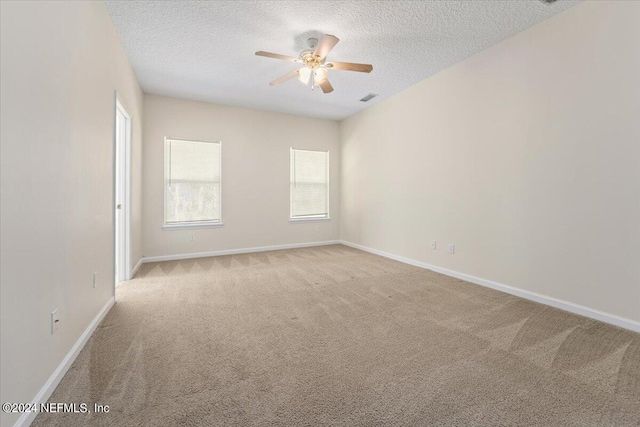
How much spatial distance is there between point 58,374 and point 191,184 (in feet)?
12.6

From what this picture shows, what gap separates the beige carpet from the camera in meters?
1.41

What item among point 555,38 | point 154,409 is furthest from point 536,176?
point 154,409

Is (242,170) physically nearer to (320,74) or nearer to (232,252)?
(232,252)

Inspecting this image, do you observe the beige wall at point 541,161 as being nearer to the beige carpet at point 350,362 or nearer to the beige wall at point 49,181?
the beige carpet at point 350,362

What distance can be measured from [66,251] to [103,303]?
41.4 inches

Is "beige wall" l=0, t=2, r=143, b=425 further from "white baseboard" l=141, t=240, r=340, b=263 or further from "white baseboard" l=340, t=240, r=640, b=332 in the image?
"white baseboard" l=340, t=240, r=640, b=332

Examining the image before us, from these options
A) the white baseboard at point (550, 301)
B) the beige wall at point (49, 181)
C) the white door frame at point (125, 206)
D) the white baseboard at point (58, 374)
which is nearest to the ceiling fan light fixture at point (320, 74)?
the beige wall at point (49, 181)

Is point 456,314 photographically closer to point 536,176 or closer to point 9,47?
point 536,176

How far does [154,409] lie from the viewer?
4.66 feet

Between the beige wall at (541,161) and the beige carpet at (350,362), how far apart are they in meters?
0.45

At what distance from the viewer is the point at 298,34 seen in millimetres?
3018

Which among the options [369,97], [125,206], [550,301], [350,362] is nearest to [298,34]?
[369,97]

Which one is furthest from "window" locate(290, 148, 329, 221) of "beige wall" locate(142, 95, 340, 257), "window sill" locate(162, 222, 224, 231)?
"window sill" locate(162, 222, 224, 231)

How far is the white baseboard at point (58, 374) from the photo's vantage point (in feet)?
4.24
